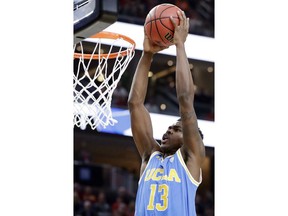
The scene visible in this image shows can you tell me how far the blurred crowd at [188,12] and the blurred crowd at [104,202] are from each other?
347 centimetres

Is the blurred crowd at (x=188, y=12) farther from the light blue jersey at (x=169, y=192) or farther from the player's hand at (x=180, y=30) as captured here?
the light blue jersey at (x=169, y=192)

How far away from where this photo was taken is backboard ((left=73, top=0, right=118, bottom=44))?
474 cm

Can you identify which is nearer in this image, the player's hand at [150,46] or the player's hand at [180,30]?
the player's hand at [180,30]

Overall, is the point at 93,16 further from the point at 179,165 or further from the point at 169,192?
the point at 169,192

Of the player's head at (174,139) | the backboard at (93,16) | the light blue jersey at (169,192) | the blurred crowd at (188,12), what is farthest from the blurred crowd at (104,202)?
the light blue jersey at (169,192)

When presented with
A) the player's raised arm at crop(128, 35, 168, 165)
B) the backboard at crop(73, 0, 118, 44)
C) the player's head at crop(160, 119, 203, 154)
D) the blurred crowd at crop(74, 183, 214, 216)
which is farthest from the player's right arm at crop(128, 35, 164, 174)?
the blurred crowd at crop(74, 183, 214, 216)

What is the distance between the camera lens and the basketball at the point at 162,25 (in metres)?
4.61

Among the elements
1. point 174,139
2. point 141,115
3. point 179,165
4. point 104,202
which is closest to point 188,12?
point 104,202

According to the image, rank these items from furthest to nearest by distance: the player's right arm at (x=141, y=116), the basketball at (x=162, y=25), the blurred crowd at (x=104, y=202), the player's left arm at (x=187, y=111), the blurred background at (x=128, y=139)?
the blurred background at (x=128, y=139)
the blurred crowd at (x=104, y=202)
the player's right arm at (x=141, y=116)
the basketball at (x=162, y=25)
the player's left arm at (x=187, y=111)

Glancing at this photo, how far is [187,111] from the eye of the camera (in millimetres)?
4438

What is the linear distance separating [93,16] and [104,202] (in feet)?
36.5

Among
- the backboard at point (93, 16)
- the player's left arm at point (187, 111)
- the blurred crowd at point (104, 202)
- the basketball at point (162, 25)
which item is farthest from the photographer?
the blurred crowd at point (104, 202)
